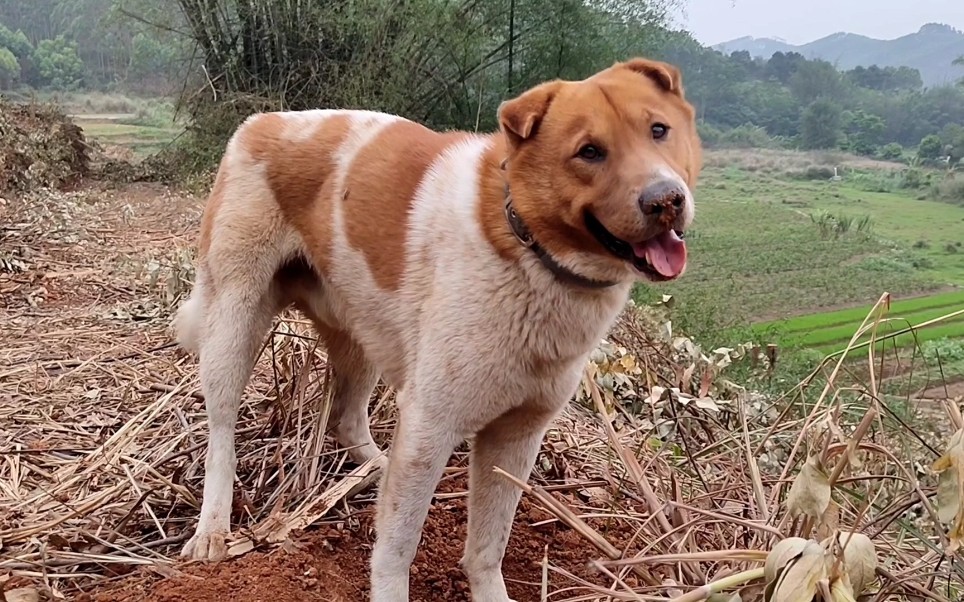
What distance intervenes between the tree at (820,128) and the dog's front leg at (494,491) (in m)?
4.08

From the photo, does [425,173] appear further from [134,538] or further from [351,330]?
[134,538]

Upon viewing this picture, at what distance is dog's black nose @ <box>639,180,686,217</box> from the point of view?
5.65ft

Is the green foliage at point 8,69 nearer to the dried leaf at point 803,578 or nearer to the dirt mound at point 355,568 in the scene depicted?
the dirt mound at point 355,568

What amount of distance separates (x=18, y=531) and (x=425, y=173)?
4.68 ft

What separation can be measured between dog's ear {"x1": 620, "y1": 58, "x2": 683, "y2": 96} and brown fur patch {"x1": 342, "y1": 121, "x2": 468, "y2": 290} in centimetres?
51

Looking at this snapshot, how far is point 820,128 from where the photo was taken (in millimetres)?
5535

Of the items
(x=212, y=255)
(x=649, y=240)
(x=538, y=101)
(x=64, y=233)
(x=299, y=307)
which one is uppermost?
(x=538, y=101)

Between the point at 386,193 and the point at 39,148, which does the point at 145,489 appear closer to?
the point at 386,193

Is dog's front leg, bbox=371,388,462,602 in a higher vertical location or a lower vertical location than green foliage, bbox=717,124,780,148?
lower

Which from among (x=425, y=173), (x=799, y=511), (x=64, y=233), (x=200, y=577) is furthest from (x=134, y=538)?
(x=64, y=233)

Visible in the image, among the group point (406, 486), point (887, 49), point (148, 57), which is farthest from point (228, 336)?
point (148, 57)

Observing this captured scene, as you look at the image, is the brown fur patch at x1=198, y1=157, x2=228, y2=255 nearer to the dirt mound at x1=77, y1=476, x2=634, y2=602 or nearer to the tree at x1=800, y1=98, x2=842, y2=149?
the dirt mound at x1=77, y1=476, x2=634, y2=602

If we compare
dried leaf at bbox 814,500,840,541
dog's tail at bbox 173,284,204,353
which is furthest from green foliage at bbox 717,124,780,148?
dried leaf at bbox 814,500,840,541

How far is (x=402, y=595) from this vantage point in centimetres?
213
